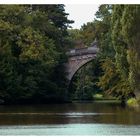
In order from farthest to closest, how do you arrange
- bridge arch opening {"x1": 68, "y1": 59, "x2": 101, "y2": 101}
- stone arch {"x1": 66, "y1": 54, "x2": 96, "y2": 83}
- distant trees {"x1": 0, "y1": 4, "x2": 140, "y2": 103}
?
bridge arch opening {"x1": 68, "y1": 59, "x2": 101, "y2": 101} < stone arch {"x1": 66, "y1": 54, "x2": 96, "y2": 83} < distant trees {"x1": 0, "y1": 4, "x2": 140, "y2": 103}

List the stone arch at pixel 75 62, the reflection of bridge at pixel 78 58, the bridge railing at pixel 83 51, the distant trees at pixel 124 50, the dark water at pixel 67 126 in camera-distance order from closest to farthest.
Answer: the dark water at pixel 67 126 < the distant trees at pixel 124 50 < the bridge railing at pixel 83 51 < the reflection of bridge at pixel 78 58 < the stone arch at pixel 75 62

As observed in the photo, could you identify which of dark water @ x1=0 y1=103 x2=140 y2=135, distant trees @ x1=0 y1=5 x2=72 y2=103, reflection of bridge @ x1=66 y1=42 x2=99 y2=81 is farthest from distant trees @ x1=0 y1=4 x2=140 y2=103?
dark water @ x1=0 y1=103 x2=140 y2=135

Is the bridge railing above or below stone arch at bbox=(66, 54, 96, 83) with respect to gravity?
above

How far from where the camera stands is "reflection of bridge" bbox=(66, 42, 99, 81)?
56.8 metres

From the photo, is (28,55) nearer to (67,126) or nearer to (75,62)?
(75,62)

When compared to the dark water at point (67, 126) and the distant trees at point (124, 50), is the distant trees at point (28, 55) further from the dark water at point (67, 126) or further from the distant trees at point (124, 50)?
the dark water at point (67, 126)

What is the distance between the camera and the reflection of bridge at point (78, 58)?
56.8 metres

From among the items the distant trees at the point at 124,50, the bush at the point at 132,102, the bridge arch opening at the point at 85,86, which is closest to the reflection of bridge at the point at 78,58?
A: the bridge arch opening at the point at 85,86

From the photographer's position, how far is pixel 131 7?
3781cm

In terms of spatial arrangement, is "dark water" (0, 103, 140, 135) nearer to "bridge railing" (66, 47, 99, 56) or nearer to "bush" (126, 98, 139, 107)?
"bush" (126, 98, 139, 107)

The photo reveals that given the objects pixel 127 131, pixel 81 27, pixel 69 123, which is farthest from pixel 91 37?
pixel 127 131

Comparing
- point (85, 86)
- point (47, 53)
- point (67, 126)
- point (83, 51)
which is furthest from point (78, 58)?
point (67, 126)

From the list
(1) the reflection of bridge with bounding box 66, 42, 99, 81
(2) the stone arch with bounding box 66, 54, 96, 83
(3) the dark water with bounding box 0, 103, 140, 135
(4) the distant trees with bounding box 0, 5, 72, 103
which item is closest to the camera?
(3) the dark water with bounding box 0, 103, 140, 135

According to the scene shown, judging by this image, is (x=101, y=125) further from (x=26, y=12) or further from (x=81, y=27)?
(x=81, y=27)
